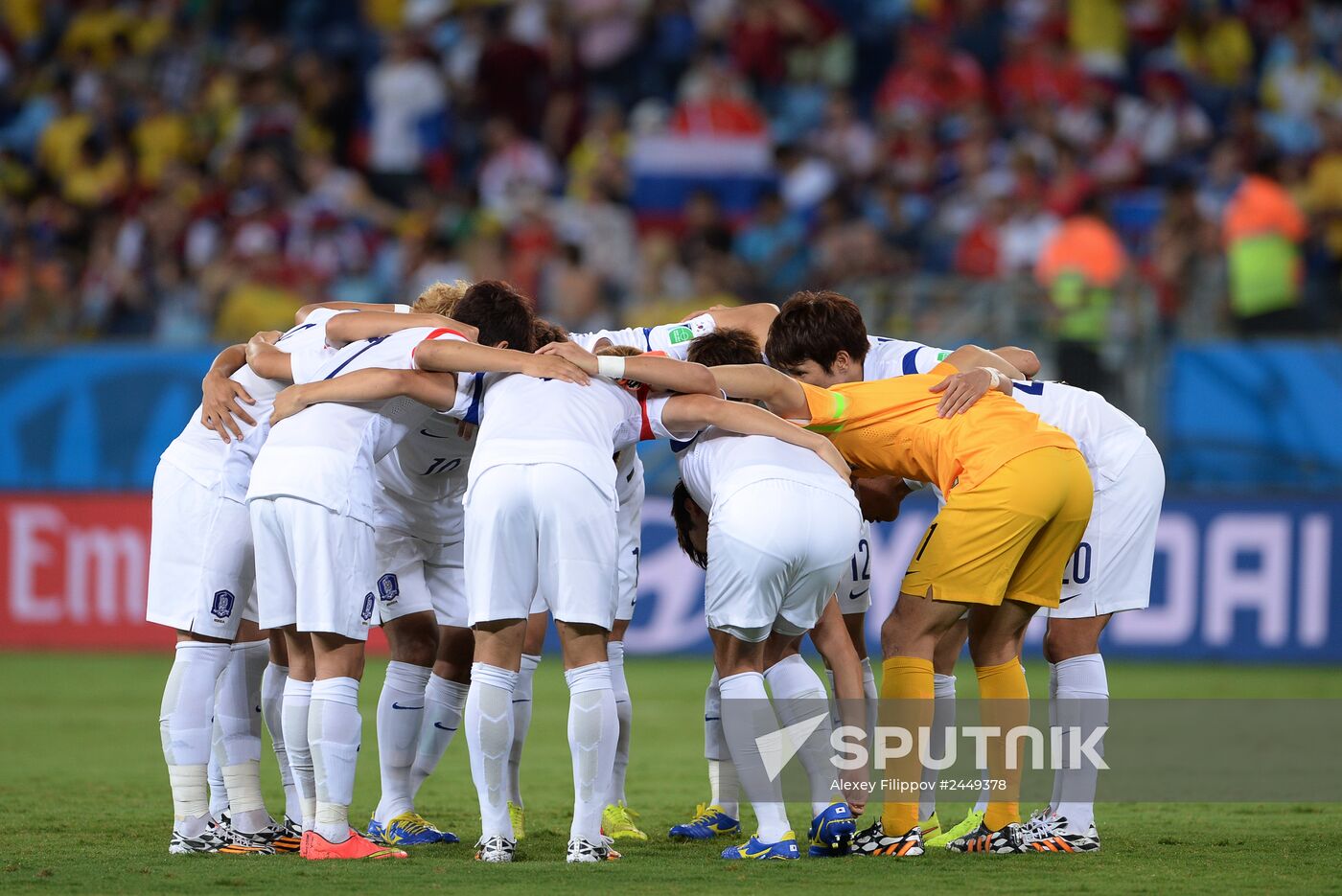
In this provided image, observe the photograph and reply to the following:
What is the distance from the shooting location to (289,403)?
21.3 ft

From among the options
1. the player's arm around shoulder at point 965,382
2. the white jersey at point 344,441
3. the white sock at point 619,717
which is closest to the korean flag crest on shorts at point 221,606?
the white jersey at point 344,441

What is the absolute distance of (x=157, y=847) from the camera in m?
6.52

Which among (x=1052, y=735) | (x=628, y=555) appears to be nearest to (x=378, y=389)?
(x=628, y=555)

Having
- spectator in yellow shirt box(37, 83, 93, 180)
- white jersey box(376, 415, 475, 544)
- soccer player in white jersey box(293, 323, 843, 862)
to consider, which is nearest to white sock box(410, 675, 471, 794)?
white jersey box(376, 415, 475, 544)

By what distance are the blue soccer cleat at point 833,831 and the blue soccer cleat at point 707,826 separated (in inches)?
28.4

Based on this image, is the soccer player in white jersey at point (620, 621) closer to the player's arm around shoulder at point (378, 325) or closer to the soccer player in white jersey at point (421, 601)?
the soccer player in white jersey at point (421, 601)

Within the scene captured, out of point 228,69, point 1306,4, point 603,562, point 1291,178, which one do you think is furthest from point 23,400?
point 1306,4

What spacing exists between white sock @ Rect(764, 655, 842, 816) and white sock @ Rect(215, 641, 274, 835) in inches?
80.6

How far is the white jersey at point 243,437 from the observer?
6691 millimetres

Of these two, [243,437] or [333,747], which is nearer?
[333,747]

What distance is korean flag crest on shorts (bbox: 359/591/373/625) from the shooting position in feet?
20.4

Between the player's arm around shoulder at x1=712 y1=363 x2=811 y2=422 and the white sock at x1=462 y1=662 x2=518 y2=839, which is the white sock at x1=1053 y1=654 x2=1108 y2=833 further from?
the white sock at x1=462 y1=662 x2=518 y2=839

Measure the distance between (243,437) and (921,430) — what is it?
2.71m

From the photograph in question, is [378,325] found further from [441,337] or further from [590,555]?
[590,555]
